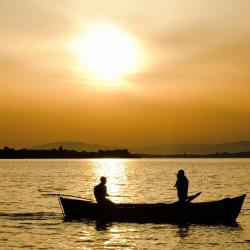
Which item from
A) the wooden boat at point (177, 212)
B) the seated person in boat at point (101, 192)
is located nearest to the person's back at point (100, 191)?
the seated person in boat at point (101, 192)

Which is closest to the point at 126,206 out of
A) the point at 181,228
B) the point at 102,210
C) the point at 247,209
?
the point at 102,210

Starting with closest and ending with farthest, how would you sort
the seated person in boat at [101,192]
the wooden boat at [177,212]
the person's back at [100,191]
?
1. the seated person in boat at [101,192]
2. the person's back at [100,191]
3. the wooden boat at [177,212]

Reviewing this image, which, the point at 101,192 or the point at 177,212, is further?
the point at 177,212

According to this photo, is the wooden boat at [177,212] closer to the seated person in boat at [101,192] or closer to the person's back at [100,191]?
the seated person in boat at [101,192]

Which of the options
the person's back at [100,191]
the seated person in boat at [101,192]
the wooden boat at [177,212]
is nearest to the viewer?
the seated person in boat at [101,192]

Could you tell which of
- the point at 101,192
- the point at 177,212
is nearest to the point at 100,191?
the point at 101,192

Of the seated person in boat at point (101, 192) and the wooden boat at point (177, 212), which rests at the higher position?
the seated person in boat at point (101, 192)

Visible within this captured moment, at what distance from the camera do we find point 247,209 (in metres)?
44.7

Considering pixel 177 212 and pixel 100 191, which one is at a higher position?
pixel 100 191

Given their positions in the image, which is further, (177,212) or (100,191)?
(177,212)

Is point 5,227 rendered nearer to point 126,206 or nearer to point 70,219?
point 70,219

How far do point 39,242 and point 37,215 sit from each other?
1146 centimetres

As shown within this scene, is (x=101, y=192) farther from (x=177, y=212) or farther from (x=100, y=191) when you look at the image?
(x=177, y=212)

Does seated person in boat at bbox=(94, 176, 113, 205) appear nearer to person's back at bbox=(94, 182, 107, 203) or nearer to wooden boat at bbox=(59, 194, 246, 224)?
person's back at bbox=(94, 182, 107, 203)
